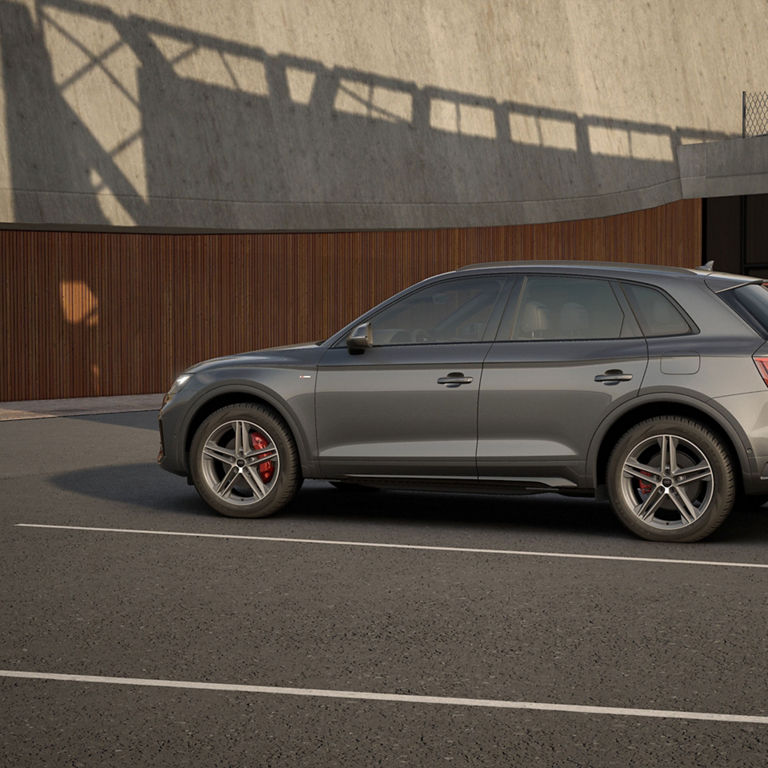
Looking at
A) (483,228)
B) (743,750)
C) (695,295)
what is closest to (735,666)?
(743,750)

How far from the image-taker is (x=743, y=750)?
171 inches

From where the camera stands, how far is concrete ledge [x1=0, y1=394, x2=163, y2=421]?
18.5 m

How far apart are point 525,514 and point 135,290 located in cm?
1384

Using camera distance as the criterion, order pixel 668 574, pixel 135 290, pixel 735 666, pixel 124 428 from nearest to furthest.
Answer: pixel 735 666 < pixel 668 574 < pixel 124 428 < pixel 135 290

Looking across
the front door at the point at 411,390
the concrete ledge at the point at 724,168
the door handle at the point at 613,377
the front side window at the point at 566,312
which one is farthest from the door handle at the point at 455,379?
the concrete ledge at the point at 724,168

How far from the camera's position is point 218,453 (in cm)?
939

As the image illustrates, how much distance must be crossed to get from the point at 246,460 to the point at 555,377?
2.33 metres

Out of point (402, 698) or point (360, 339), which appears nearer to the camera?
point (402, 698)

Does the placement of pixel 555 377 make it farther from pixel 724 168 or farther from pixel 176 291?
pixel 724 168

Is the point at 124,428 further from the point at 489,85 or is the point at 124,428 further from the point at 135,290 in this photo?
the point at 489,85

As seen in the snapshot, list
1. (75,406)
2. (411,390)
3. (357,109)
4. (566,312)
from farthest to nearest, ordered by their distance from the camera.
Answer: (357,109) → (75,406) → (411,390) → (566,312)

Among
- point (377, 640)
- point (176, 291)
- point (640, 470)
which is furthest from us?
point (176, 291)

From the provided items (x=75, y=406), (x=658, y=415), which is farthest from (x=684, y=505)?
(x=75, y=406)

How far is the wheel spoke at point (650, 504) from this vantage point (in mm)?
8281
